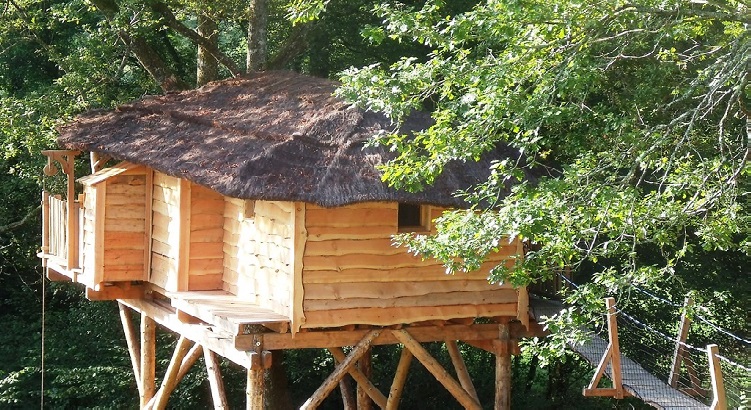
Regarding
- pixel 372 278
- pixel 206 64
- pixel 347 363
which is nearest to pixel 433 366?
pixel 347 363

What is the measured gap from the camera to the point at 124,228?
40.7ft

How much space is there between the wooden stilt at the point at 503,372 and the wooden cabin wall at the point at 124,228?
14.8 ft

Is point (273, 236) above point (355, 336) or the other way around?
above

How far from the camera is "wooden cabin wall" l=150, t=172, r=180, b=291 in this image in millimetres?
11617

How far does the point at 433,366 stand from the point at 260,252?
2.44 m

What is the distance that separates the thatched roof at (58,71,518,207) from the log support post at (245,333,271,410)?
1640mm

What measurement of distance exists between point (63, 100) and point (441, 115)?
29.9 feet

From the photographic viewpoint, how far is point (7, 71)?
19781mm

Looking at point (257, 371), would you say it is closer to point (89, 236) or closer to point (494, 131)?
point (89, 236)

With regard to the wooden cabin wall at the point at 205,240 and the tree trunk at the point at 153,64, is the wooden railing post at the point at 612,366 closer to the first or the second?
the wooden cabin wall at the point at 205,240

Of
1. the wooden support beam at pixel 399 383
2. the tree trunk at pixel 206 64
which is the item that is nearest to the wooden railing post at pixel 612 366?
the wooden support beam at pixel 399 383

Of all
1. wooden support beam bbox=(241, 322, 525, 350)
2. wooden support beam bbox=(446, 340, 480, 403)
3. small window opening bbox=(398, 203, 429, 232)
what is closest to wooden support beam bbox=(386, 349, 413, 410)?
wooden support beam bbox=(446, 340, 480, 403)

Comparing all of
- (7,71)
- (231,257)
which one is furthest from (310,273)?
(7,71)

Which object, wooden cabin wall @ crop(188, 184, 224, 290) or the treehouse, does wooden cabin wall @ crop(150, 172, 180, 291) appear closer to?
the treehouse
